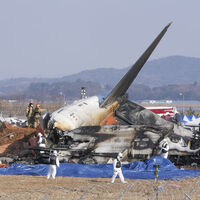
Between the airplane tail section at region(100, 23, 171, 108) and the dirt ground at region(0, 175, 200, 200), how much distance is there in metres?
9.99

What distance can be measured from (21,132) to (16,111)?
103841 millimetres

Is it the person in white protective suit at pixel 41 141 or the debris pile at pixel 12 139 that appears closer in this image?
the person in white protective suit at pixel 41 141

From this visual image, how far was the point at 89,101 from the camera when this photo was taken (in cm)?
3406

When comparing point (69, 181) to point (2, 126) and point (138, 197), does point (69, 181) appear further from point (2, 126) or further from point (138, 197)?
point (2, 126)

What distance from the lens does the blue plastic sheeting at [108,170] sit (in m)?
25.6

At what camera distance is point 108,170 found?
88.9 feet

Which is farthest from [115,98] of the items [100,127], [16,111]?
[16,111]

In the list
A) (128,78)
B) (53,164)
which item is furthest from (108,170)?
(128,78)

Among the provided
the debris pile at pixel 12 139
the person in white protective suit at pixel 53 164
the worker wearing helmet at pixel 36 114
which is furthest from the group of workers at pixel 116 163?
the worker wearing helmet at pixel 36 114

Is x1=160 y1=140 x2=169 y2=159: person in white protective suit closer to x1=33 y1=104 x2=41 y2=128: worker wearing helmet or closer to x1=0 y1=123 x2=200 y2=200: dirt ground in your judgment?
x1=0 y1=123 x2=200 y2=200: dirt ground

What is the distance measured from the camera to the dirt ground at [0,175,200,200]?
57.0ft

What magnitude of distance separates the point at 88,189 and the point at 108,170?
6690 mm

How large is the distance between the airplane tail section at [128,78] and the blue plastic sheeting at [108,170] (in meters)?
7.13

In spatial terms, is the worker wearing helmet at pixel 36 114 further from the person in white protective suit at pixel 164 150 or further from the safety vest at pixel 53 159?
the safety vest at pixel 53 159
